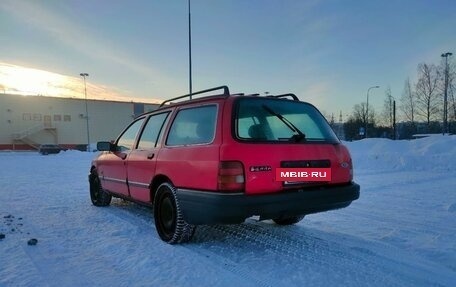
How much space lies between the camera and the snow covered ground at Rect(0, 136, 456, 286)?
3539mm

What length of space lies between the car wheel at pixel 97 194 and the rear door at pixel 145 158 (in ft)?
5.28

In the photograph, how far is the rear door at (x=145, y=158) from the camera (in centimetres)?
514

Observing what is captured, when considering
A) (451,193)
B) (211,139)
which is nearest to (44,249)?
(211,139)

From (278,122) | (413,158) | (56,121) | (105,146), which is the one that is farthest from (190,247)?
(56,121)

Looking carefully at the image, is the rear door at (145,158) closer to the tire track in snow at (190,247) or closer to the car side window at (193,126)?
the car side window at (193,126)

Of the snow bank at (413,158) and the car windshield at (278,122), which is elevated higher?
the car windshield at (278,122)

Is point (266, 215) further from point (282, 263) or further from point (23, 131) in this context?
point (23, 131)

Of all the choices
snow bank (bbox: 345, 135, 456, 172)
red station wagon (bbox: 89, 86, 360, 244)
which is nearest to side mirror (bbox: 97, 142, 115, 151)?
red station wagon (bbox: 89, 86, 360, 244)

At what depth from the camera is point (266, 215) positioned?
3934 mm

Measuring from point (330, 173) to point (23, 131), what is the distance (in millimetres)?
59125

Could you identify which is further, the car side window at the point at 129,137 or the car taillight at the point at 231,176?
the car side window at the point at 129,137

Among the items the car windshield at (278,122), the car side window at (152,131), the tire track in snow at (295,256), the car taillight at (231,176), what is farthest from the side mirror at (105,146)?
the car taillight at (231,176)

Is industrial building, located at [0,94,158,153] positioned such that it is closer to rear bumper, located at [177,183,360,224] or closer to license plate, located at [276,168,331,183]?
rear bumper, located at [177,183,360,224]

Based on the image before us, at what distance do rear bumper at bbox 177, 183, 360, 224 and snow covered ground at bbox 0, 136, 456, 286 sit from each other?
464 mm
